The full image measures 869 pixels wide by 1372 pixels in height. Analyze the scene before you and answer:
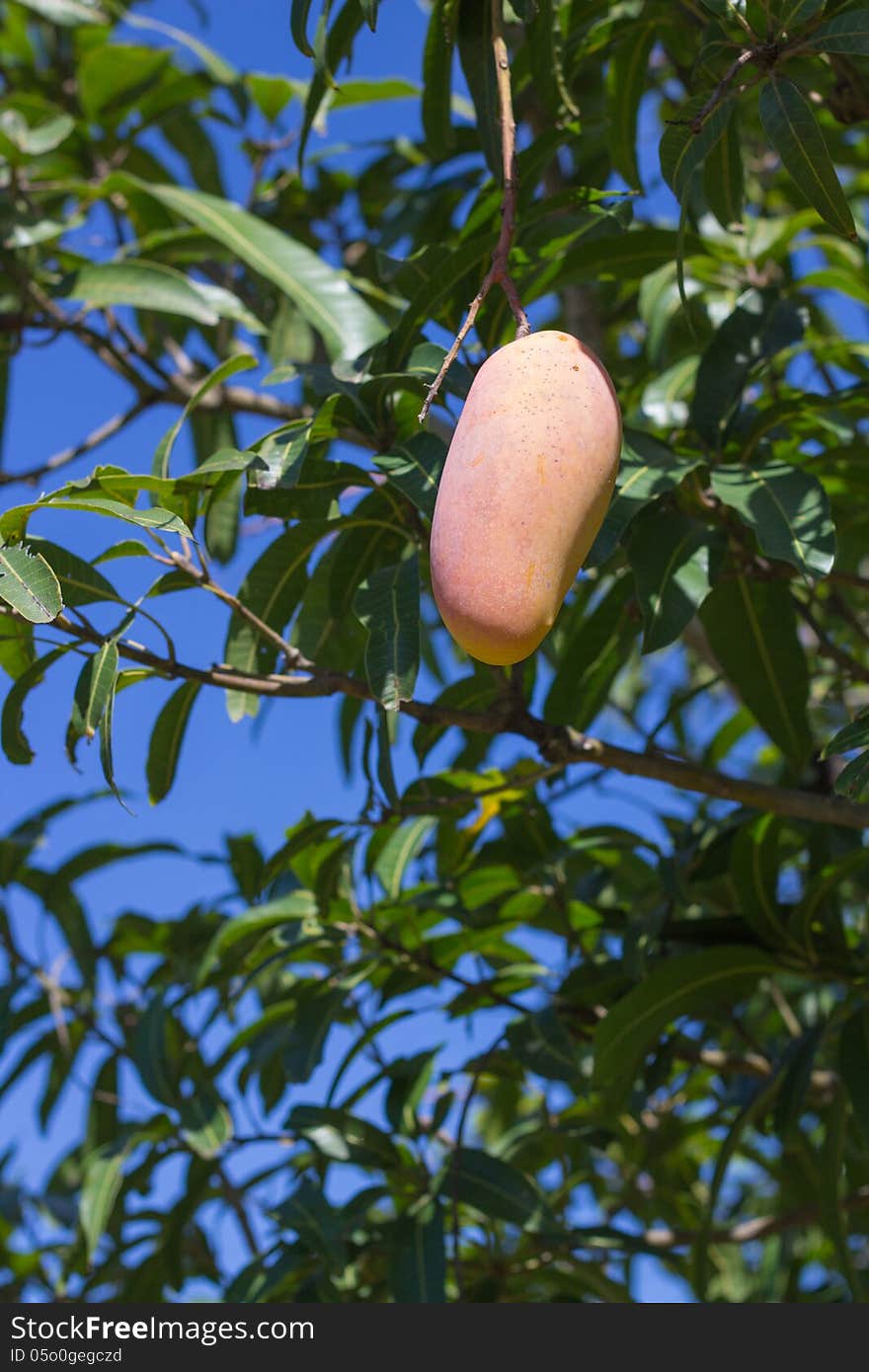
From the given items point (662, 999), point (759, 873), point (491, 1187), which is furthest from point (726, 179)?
point (491, 1187)

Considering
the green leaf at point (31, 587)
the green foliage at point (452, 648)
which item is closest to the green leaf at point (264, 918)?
the green foliage at point (452, 648)

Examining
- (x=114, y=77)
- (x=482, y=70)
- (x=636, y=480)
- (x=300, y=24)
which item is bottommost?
(x=636, y=480)

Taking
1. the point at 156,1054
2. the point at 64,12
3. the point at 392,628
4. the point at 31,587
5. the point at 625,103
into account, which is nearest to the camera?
the point at 31,587

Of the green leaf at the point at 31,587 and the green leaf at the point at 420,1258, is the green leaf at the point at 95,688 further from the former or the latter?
the green leaf at the point at 420,1258

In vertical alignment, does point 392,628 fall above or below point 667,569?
below

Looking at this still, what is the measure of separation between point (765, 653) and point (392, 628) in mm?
Result: 621

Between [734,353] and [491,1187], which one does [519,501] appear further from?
[491,1187]

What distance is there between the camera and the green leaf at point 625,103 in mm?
1669

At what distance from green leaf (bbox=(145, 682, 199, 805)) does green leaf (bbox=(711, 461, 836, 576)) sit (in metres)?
0.57

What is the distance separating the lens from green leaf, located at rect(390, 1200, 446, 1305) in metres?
1.63

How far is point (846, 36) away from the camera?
3.63 feet

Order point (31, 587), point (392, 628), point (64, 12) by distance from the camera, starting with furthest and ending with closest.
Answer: point (64, 12) < point (392, 628) < point (31, 587)

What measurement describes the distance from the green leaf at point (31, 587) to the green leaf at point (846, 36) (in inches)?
29.2

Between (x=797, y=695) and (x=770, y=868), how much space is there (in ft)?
0.74
